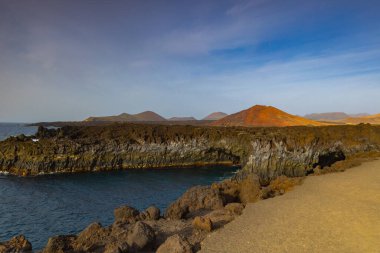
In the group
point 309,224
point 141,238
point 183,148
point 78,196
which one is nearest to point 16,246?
point 141,238

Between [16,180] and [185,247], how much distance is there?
38177mm

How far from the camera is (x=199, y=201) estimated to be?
913 inches

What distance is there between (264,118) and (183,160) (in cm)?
3943

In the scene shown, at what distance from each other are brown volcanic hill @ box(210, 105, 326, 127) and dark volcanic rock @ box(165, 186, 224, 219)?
210 feet

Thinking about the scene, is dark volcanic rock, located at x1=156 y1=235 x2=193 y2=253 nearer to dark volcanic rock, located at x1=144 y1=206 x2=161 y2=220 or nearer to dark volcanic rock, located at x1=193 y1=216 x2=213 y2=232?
dark volcanic rock, located at x1=193 y1=216 x2=213 y2=232

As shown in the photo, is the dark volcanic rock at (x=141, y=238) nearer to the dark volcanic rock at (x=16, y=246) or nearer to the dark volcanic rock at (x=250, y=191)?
the dark volcanic rock at (x=16, y=246)

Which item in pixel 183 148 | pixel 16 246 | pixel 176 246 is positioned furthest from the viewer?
pixel 183 148

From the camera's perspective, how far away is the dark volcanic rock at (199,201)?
21656 millimetres

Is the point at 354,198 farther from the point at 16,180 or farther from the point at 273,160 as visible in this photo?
the point at 16,180

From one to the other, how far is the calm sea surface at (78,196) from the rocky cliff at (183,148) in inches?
202

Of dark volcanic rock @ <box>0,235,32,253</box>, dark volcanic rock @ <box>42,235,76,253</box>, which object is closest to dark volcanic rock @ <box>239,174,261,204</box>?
dark volcanic rock @ <box>42,235,76,253</box>

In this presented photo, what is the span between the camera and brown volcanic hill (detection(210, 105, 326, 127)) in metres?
85.9

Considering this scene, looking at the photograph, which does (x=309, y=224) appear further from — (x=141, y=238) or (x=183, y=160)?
(x=183, y=160)

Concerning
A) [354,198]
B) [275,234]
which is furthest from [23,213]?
[354,198]
